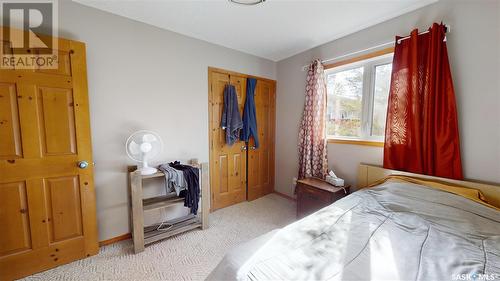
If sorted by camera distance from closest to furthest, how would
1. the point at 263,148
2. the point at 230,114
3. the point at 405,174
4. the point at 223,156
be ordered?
the point at 405,174
the point at 230,114
the point at 223,156
the point at 263,148

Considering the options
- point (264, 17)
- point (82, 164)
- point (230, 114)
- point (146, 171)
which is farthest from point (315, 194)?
point (82, 164)

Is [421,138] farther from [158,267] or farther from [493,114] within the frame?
[158,267]

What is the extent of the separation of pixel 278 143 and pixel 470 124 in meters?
2.25

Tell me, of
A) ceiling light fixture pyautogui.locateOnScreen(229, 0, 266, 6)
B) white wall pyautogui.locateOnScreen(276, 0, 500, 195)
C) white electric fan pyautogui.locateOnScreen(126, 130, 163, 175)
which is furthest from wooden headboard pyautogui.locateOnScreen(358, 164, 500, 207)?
white electric fan pyautogui.locateOnScreen(126, 130, 163, 175)

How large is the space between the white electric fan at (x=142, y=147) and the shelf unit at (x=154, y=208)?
99mm

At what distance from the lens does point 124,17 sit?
6.52 feet

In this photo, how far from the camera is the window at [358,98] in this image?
2139mm

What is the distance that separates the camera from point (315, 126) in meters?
2.62

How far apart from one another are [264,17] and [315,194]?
208 centimetres

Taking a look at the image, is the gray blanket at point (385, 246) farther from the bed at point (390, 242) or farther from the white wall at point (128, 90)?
the white wall at point (128, 90)

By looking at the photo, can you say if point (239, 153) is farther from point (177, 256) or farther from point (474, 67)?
point (474, 67)

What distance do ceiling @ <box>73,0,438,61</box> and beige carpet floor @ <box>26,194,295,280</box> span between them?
241 cm

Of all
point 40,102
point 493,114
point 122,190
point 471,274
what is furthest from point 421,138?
point 40,102

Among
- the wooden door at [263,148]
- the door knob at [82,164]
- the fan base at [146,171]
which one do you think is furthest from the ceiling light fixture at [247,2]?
the door knob at [82,164]
